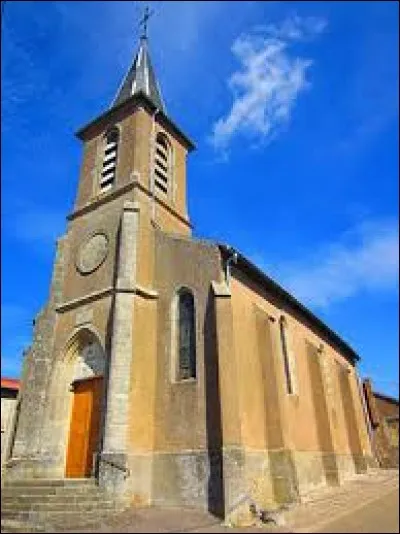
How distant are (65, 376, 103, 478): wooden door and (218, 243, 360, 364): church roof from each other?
524cm

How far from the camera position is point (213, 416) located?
11.4m

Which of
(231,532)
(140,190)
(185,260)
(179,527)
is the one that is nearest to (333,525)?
(231,532)

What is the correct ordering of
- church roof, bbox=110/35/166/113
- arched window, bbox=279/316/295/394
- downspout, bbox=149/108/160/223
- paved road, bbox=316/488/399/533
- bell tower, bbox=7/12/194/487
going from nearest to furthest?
paved road, bbox=316/488/399/533, bell tower, bbox=7/12/194/487, arched window, bbox=279/316/295/394, downspout, bbox=149/108/160/223, church roof, bbox=110/35/166/113

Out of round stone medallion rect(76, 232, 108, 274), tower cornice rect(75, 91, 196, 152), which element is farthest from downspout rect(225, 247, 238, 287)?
tower cornice rect(75, 91, 196, 152)

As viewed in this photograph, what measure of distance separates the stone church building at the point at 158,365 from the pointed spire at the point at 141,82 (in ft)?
7.60

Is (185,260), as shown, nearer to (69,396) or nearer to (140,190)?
(140,190)

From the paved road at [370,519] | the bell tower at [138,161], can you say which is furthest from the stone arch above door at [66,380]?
the paved road at [370,519]

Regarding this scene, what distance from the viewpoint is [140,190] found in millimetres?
15844

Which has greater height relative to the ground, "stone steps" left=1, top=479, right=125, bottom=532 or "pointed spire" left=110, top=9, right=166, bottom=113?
"pointed spire" left=110, top=9, right=166, bottom=113

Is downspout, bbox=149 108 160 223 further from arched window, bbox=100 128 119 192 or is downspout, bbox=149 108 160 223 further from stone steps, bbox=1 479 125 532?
stone steps, bbox=1 479 125 532

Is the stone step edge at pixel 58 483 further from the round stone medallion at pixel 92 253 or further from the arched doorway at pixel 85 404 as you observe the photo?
the round stone medallion at pixel 92 253

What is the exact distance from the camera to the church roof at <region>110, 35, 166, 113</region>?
66.5 feet

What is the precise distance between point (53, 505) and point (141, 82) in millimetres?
17059

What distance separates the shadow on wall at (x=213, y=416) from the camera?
34.2 ft
